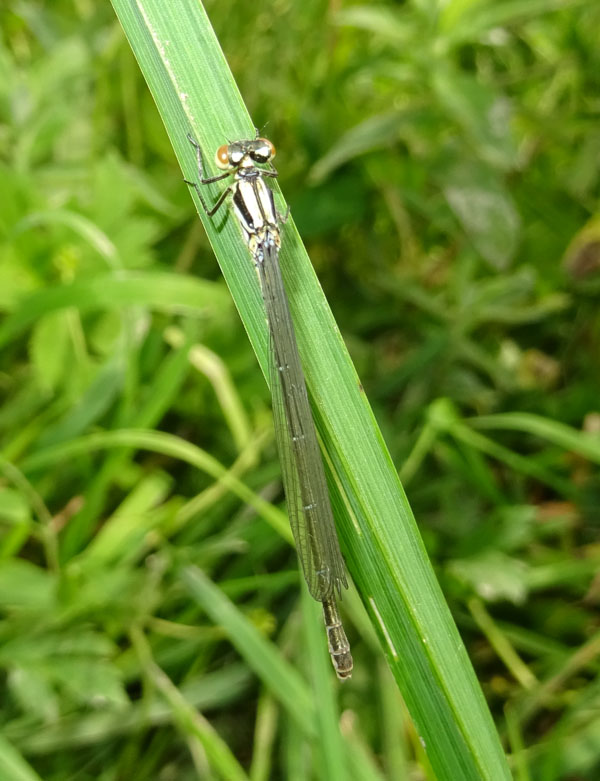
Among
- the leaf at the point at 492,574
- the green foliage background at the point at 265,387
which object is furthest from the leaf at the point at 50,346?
the leaf at the point at 492,574

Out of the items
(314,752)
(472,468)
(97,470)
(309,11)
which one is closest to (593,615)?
(472,468)

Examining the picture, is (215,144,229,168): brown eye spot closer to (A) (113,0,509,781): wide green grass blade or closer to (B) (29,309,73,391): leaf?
(A) (113,0,509,781): wide green grass blade

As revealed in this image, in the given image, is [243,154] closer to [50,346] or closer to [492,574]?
[50,346]

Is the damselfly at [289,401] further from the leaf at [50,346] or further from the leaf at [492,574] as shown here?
the leaf at [50,346]

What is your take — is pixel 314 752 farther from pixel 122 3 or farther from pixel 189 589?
pixel 122 3

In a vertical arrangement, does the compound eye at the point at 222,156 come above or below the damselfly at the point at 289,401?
above

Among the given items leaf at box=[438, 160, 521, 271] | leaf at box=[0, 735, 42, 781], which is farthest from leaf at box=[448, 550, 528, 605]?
leaf at box=[0, 735, 42, 781]

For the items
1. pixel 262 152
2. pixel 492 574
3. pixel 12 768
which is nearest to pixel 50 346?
pixel 262 152
